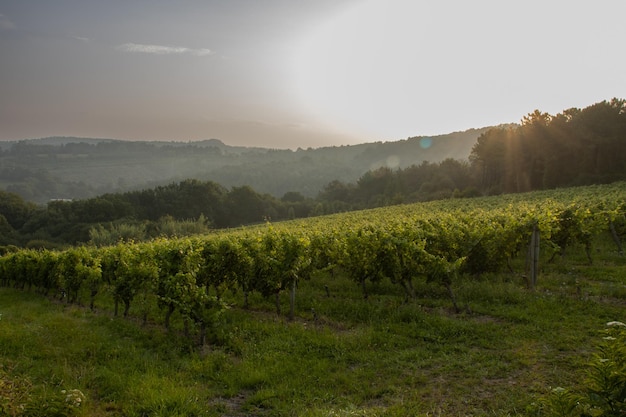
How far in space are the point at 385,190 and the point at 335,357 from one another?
280 feet

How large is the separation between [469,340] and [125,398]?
7.98 metres

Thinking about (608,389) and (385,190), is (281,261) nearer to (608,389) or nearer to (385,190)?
(608,389)

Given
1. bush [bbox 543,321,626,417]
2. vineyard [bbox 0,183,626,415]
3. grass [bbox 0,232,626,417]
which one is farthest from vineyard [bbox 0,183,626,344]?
bush [bbox 543,321,626,417]

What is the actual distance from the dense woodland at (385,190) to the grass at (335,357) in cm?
4162

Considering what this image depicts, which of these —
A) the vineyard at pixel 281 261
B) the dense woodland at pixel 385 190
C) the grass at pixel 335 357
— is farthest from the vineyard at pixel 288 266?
the dense woodland at pixel 385 190

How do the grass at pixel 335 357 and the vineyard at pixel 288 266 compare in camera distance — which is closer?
the grass at pixel 335 357

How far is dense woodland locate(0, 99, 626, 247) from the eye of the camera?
5294 cm

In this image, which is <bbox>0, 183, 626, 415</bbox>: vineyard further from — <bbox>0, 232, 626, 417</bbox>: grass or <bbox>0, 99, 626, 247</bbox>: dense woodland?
<bbox>0, 99, 626, 247</bbox>: dense woodland

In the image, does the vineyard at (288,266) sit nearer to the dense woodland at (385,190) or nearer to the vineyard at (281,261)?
the vineyard at (281,261)

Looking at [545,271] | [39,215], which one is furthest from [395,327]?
[39,215]

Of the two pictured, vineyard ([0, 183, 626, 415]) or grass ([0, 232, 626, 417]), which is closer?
grass ([0, 232, 626, 417])

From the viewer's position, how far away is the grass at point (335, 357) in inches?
278

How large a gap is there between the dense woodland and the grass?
4162 cm

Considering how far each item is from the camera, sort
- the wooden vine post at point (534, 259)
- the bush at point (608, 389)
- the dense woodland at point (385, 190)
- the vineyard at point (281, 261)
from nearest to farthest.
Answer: the bush at point (608, 389) < the vineyard at point (281, 261) < the wooden vine post at point (534, 259) < the dense woodland at point (385, 190)
